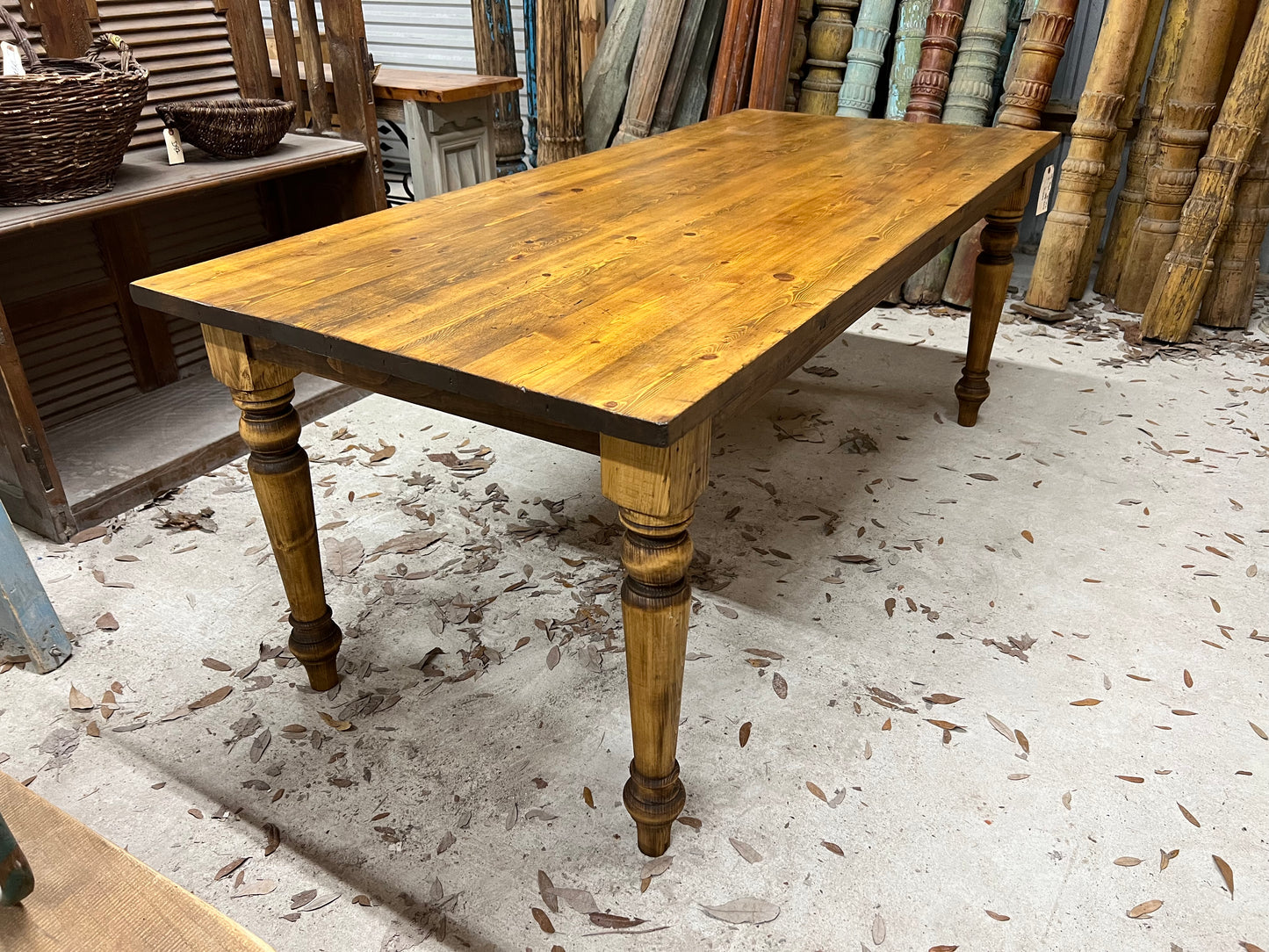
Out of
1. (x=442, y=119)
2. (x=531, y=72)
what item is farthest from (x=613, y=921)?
(x=531, y=72)

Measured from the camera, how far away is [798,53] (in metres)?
3.84

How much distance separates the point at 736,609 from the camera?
6.97 feet

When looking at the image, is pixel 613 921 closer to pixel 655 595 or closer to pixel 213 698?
pixel 655 595

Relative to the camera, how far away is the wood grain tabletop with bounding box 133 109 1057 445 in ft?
3.92

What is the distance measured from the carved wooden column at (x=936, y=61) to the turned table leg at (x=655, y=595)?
289 centimetres

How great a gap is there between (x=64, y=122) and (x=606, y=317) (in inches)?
62.4

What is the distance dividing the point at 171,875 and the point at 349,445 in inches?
62.2

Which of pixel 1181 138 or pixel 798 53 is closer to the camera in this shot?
pixel 1181 138

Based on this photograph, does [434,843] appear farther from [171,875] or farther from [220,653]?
[220,653]

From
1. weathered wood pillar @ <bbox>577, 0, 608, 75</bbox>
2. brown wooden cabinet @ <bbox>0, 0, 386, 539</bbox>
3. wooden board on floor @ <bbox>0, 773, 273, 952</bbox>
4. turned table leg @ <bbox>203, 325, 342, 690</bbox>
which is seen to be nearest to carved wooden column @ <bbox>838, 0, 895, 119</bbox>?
weathered wood pillar @ <bbox>577, 0, 608, 75</bbox>

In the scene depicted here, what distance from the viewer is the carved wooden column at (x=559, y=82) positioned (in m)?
3.90

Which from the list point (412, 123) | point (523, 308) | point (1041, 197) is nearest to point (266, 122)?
point (412, 123)

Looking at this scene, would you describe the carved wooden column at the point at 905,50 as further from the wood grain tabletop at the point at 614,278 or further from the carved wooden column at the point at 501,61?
the carved wooden column at the point at 501,61

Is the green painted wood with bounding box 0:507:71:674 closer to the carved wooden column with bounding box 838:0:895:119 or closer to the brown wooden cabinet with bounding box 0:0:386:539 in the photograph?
the brown wooden cabinet with bounding box 0:0:386:539
